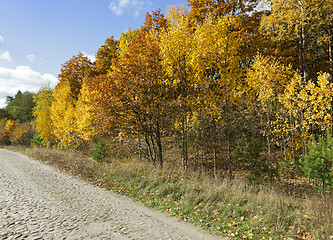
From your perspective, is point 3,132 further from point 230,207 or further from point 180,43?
point 230,207

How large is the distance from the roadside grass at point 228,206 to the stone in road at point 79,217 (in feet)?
1.73

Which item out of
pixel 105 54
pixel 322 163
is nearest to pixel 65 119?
pixel 105 54

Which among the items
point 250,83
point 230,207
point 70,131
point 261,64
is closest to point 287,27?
point 261,64

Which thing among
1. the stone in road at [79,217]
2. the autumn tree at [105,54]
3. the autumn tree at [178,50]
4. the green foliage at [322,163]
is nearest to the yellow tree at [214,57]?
the autumn tree at [178,50]

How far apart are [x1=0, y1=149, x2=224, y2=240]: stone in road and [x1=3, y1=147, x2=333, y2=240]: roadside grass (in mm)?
527

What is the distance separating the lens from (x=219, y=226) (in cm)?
518

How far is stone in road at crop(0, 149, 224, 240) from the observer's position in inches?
184

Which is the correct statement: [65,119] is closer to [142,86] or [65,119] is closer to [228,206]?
[142,86]

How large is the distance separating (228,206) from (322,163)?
6.05 metres

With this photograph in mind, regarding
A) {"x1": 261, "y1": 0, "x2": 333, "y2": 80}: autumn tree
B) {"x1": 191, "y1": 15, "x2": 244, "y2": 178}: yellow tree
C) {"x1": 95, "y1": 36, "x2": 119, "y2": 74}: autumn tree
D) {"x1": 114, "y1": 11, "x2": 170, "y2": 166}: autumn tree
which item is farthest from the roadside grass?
{"x1": 95, "y1": 36, "x2": 119, "y2": 74}: autumn tree

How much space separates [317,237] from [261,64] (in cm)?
987

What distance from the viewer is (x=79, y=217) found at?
5.64m

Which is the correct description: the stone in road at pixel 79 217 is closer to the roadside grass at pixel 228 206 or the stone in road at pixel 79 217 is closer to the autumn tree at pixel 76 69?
the roadside grass at pixel 228 206

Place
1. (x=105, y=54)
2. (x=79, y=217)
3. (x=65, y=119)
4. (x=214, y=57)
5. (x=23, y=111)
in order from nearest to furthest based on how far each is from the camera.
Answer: (x=79, y=217) < (x=214, y=57) < (x=65, y=119) < (x=105, y=54) < (x=23, y=111)
